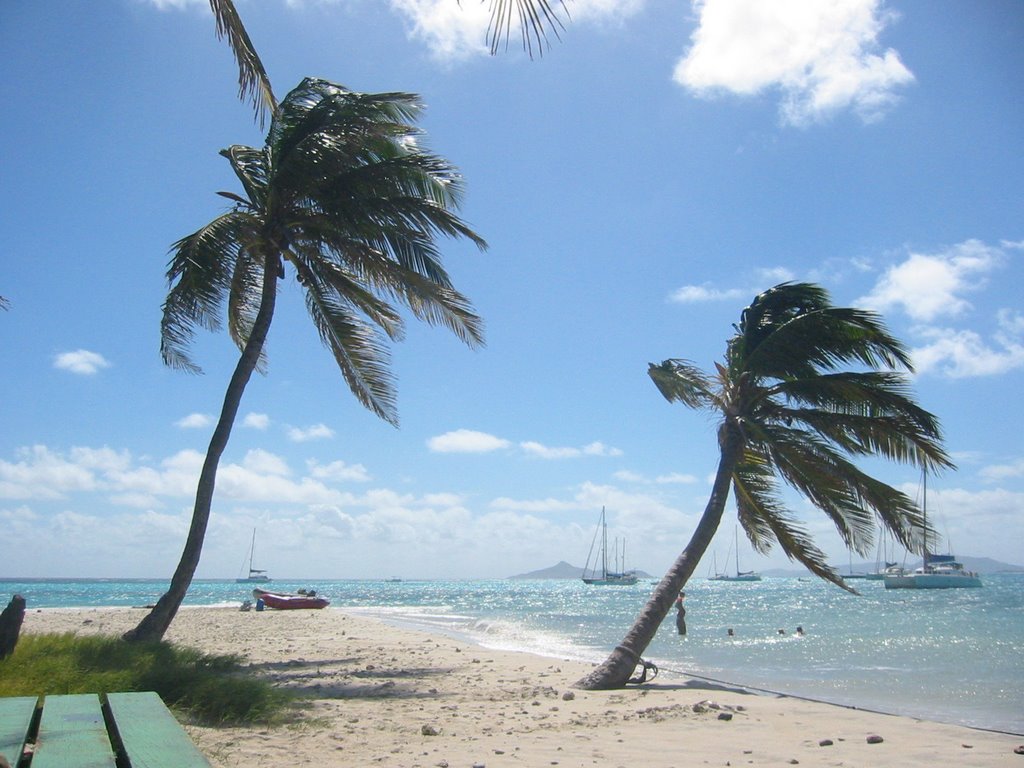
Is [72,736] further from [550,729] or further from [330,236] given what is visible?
[330,236]

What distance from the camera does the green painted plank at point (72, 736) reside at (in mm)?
2959

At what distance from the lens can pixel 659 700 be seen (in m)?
11.0

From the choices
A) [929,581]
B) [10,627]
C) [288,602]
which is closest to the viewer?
[10,627]

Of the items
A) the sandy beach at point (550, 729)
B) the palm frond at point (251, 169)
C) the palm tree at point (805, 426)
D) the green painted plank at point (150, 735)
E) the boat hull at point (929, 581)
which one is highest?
the palm frond at point (251, 169)

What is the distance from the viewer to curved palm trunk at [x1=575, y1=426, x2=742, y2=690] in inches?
482

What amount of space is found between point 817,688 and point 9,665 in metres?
14.0

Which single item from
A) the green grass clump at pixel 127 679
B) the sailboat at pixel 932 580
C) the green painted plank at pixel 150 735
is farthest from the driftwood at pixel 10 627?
the sailboat at pixel 932 580

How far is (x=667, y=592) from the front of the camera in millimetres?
12648

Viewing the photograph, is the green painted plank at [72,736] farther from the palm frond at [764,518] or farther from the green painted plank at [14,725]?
the palm frond at [764,518]

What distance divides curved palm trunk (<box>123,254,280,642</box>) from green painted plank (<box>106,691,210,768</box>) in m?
8.04

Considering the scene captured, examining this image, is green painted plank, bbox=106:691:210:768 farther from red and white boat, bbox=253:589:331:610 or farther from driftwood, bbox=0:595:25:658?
red and white boat, bbox=253:589:331:610

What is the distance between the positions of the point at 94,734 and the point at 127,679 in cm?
490

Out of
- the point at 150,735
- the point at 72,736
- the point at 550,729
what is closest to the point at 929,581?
the point at 550,729

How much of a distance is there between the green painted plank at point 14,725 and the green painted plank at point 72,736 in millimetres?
59
